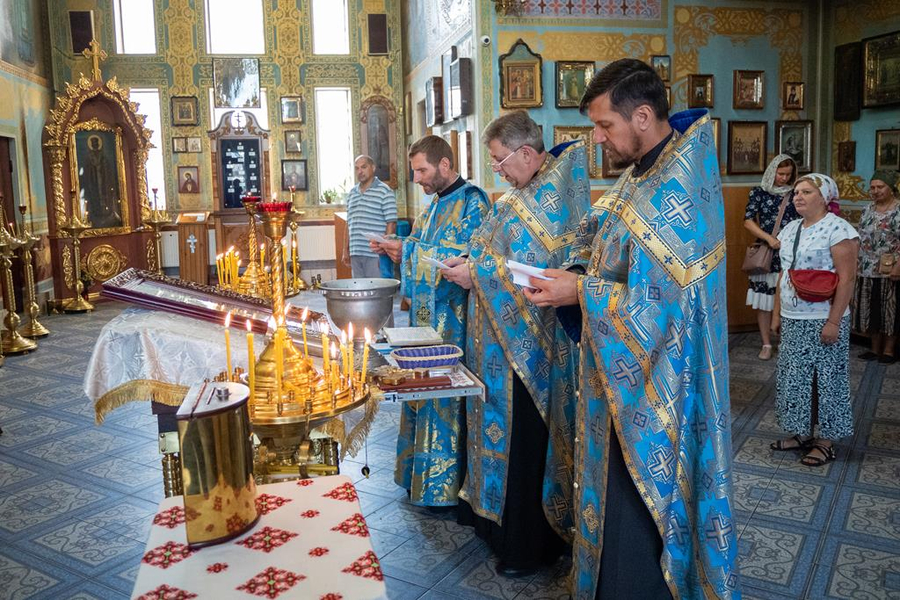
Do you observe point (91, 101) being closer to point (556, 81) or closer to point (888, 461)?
point (556, 81)

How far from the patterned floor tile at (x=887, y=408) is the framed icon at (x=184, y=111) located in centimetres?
1201

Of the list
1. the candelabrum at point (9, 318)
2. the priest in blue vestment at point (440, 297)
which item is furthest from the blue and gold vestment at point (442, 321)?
the candelabrum at point (9, 318)

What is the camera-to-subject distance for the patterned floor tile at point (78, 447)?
4812 mm

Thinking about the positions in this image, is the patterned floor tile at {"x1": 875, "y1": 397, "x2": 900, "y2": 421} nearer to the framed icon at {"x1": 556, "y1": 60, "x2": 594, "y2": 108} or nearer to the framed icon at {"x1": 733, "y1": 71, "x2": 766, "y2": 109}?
the framed icon at {"x1": 733, "y1": 71, "x2": 766, "y2": 109}

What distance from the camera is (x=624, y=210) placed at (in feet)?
7.38

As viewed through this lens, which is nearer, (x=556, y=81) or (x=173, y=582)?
(x=173, y=582)

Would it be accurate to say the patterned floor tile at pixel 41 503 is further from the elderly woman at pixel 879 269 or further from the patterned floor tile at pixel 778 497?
the elderly woman at pixel 879 269

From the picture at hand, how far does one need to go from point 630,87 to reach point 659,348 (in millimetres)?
745

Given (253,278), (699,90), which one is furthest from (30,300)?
(699,90)

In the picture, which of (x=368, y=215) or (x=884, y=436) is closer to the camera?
(x=884, y=436)

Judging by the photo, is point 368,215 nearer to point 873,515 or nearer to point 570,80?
point 570,80

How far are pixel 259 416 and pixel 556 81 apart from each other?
19.8 ft

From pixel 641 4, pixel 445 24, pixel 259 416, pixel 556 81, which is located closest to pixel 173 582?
pixel 259 416

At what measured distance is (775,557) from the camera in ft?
10.8
